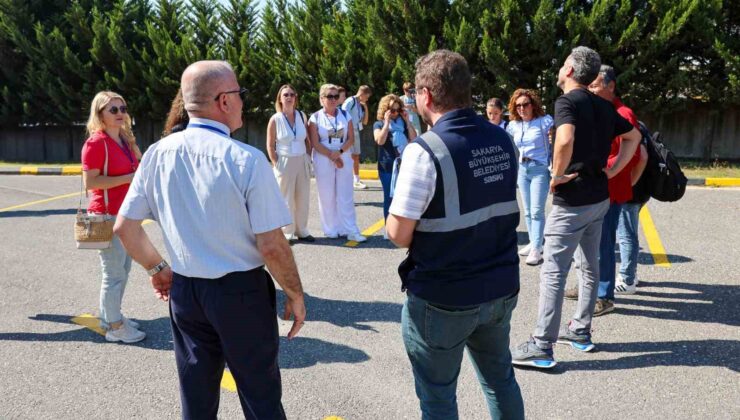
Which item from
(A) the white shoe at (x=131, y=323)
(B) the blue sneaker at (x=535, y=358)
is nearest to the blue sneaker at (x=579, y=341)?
(B) the blue sneaker at (x=535, y=358)

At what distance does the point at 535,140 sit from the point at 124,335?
4.26 m

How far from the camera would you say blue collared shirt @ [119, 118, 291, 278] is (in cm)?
247

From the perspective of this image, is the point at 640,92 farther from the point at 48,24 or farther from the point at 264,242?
the point at 48,24

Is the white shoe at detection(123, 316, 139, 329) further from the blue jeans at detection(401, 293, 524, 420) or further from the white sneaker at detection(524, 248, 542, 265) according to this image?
the white sneaker at detection(524, 248, 542, 265)

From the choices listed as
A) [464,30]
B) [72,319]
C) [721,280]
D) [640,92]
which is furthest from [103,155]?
[640,92]

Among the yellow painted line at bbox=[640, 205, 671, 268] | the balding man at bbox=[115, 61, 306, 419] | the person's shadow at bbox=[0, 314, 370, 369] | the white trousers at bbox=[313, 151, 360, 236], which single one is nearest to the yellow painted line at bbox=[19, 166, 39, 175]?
the white trousers at bbox=[313, 151, 360, 236]

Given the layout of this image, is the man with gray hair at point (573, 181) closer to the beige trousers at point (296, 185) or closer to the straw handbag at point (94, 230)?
the straw handbag at point (94, 230)

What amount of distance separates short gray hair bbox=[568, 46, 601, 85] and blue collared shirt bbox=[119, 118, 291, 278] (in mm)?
2256

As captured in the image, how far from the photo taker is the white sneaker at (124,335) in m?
4.66

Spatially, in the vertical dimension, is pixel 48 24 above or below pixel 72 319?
above

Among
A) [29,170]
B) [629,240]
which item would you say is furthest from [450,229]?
[29,170]

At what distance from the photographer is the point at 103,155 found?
14.5ft

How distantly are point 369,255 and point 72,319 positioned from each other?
3.08m

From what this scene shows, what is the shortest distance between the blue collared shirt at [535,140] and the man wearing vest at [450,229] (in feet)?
13.1
